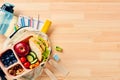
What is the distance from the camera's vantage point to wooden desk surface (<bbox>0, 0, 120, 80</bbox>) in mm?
1520

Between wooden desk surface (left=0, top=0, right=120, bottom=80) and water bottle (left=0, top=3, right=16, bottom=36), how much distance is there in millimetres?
70

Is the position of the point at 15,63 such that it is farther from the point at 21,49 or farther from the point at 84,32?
the point at 84,32

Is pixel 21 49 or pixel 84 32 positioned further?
pixel 84 32

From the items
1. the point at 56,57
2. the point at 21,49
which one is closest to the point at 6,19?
the point at 21,49

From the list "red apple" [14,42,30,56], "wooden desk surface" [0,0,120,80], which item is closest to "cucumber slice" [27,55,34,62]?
"red apple" [14,42,30,56]

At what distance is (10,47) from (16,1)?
0.29 metres

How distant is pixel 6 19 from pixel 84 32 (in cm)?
41

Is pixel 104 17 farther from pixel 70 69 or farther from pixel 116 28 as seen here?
pixel 70 69

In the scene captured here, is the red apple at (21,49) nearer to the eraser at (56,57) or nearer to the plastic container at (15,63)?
the plastic container at (15,63)

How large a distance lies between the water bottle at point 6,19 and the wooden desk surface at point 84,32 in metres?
0.07

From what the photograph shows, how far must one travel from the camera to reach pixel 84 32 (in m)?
1.57

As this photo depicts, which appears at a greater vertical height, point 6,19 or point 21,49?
point 6,19

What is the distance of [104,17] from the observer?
5.22ft

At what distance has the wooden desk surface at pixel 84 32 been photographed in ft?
4.99
